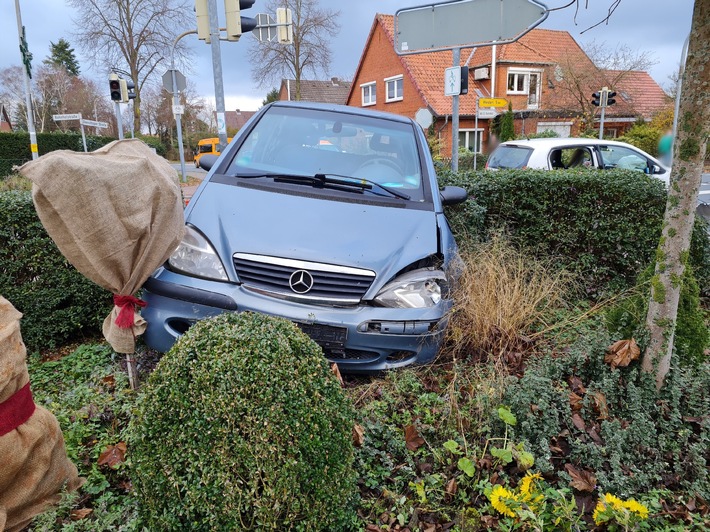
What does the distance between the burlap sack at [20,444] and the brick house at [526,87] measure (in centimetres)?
3166

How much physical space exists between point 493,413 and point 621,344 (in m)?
1.04

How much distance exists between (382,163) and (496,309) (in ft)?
5.04

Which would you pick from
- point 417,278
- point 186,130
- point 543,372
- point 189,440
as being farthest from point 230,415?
point 186,130

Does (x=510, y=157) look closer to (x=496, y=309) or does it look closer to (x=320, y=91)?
(x=496, y=309)

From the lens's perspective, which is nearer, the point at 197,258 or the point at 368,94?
the point at 197,258

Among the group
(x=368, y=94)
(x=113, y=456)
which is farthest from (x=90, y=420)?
(x=368, y=94)

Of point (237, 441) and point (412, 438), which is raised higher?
point (237, 441)

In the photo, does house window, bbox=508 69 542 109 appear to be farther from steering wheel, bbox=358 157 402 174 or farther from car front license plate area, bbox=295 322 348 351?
car front license plate area, bbox=295 322 348 351

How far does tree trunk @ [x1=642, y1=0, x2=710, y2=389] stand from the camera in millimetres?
2850

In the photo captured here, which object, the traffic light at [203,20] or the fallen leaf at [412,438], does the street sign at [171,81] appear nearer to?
the traffic light at [203,20]

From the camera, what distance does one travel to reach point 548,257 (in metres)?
5.43

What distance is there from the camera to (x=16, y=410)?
204 cm

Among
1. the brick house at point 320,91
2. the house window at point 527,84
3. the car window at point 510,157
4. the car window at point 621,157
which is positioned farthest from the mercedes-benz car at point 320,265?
the brick house at point 320,91

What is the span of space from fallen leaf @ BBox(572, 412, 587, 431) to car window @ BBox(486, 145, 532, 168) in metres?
7.97
